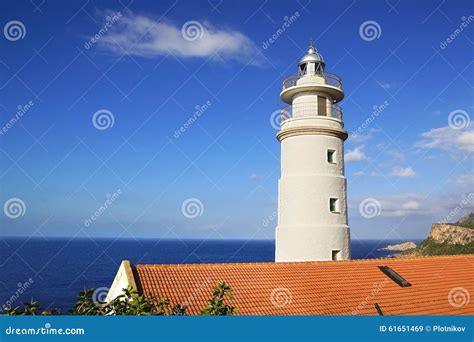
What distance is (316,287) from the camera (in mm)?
9156

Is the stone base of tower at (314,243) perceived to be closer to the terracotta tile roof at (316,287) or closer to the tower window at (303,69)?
the terracotta tile roof at (316,287)

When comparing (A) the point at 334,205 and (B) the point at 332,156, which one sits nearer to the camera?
(A) the point at 334,205

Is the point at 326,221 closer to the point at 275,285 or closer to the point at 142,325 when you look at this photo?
the point at 275,285

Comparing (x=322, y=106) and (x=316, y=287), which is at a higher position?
(x=322, y=106)

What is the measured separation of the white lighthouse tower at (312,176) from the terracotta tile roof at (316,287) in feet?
5.01

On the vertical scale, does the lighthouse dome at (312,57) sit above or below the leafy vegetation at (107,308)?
above

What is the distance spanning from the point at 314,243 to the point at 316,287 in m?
2.85

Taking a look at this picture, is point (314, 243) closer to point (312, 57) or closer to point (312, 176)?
point (312, 176)

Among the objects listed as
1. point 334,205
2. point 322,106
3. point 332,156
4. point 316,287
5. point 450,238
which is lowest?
point 316,287

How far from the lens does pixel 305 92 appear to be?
12961 mm

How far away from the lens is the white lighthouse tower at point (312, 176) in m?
12.0

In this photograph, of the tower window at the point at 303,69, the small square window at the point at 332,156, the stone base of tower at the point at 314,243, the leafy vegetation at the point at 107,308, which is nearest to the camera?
the leafy vegetation at the point at 107,308

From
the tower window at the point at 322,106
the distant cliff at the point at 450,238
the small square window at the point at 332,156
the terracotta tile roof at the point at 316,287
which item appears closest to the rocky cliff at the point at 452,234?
the distant cliff at the point at 450,238

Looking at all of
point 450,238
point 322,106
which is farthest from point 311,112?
point 450,238
